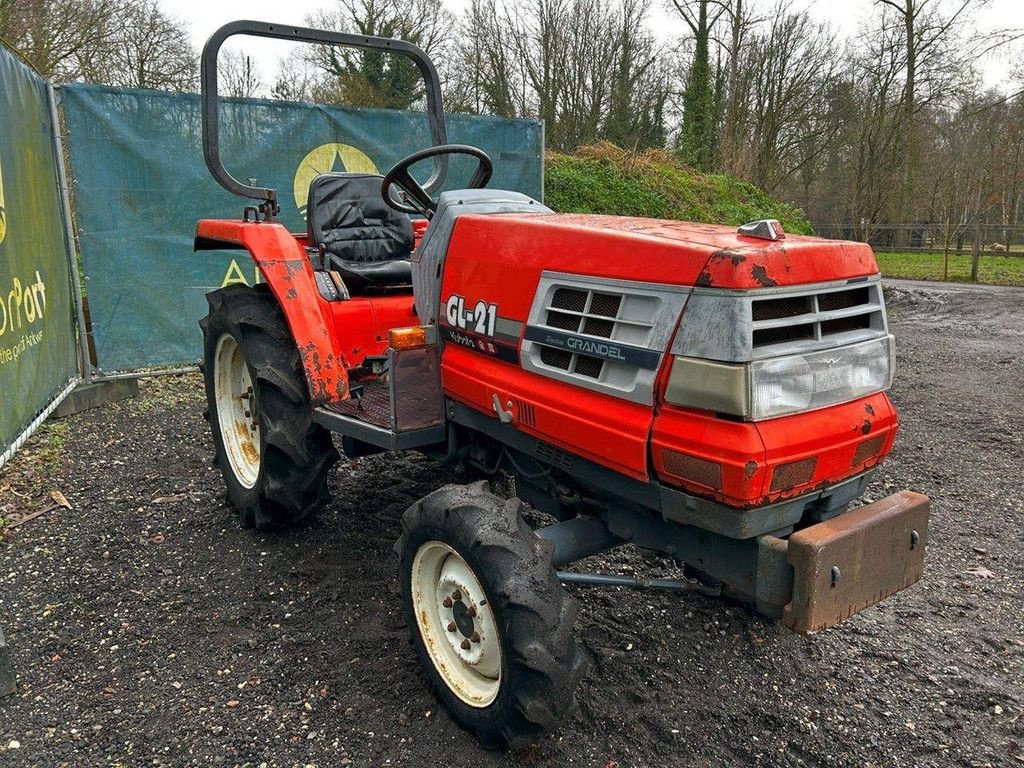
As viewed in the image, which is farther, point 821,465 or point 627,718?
point 627,718

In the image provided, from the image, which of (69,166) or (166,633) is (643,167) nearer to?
(69,166)

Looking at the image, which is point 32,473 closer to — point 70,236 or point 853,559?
point 70,236

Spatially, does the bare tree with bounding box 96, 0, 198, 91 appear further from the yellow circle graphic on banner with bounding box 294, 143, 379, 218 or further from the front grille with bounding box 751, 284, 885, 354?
the front grille with bounding box 751, 284, 885, 354

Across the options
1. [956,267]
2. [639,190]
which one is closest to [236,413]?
[639,190]

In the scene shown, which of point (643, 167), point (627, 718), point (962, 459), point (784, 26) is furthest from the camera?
point (784, 26)

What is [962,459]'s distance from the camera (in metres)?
4.64

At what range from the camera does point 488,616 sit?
2135 mm

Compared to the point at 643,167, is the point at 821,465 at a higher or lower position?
lower

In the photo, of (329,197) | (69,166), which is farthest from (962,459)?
(69,166)

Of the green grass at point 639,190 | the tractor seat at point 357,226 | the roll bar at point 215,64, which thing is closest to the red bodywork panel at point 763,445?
the tractor seat at point 357,226

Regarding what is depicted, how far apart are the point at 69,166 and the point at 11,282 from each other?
181 centimetres

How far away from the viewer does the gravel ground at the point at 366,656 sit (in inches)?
86.7

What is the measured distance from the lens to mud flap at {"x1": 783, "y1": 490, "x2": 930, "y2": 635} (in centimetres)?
184

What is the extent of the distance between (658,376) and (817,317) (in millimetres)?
446
